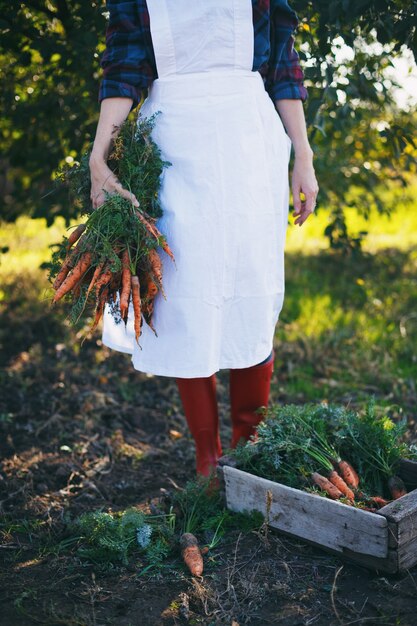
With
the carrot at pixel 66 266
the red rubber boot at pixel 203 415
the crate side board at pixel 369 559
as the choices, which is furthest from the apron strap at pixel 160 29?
the crate side board at pixel 369 559

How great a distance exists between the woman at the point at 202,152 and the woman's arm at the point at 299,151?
11 centimetres

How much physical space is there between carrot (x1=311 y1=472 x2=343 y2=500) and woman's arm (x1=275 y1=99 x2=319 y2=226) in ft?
3.13

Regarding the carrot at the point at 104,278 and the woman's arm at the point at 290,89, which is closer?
the carrot at the point at 104,278

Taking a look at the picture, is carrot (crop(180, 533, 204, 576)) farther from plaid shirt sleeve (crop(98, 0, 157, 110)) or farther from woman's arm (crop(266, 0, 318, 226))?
plaid shirt sleeve (crop(98, 0, 157, 110))

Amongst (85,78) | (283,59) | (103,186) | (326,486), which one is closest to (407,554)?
(326,486)

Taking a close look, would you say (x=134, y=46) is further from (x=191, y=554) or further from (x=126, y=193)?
(x=191, y=554)

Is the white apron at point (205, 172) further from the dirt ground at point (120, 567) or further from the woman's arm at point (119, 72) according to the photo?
the dirt ground at point (120, 567)

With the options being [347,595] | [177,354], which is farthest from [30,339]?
[347,595]

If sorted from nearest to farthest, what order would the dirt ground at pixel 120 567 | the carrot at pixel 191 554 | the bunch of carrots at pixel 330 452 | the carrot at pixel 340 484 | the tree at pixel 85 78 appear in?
the dirt ground at pixel 120 567, the carrot at pixel 191 554, the carrot at pixel 340 484, the bunch of carrots at pixel 330 452, the tree at pixel 85 78

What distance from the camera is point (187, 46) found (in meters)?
2.34

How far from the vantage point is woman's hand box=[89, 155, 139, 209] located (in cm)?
231

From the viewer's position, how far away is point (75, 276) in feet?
7.55

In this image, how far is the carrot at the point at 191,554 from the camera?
222 cm

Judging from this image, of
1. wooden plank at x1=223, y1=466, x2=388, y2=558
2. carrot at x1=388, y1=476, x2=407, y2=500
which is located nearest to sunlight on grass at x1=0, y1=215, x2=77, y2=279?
wooden plank at x1=223, y1=466, x2=388, y2=558
